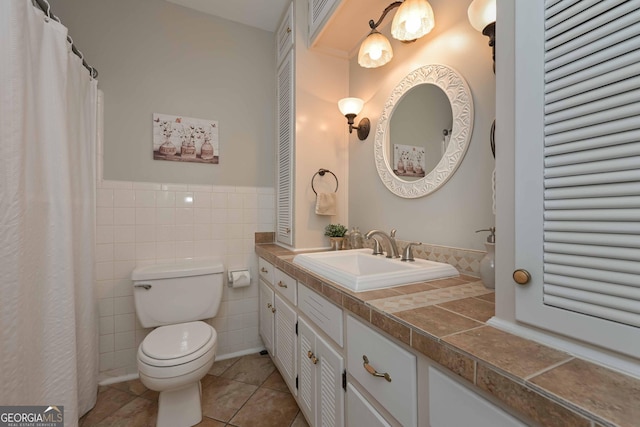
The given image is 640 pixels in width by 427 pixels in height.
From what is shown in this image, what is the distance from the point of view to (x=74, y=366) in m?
1.25

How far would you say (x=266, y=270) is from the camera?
1930 mm

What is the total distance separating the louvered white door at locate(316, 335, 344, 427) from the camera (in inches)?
38.2

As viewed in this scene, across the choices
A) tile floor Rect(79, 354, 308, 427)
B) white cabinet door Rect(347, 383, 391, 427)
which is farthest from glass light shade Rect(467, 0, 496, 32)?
tile floor Rect(79, 354, 308, 427)

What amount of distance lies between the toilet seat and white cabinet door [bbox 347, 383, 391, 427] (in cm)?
85

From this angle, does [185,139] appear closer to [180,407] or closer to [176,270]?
[176,270]

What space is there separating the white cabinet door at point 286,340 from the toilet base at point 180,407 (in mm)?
487

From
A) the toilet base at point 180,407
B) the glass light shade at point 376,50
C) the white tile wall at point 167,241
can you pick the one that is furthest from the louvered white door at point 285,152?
the toilet base at point 180,407

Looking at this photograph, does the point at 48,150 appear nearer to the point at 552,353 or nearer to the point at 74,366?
the point at 74,366

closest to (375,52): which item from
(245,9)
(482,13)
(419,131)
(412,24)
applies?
(412,24)

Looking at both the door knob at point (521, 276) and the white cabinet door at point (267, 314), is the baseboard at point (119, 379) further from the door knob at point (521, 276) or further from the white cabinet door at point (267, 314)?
the door knob at point (521, 276)

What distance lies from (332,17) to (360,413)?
191 cm

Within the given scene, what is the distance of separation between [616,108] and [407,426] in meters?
0.80

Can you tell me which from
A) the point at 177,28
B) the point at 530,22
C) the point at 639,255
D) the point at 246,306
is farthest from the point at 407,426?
the point at 177,28

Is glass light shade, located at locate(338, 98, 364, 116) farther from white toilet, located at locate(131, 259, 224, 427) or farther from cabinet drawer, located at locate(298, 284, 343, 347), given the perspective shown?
white toilet, located at locate(131, 259, 224, 427)
